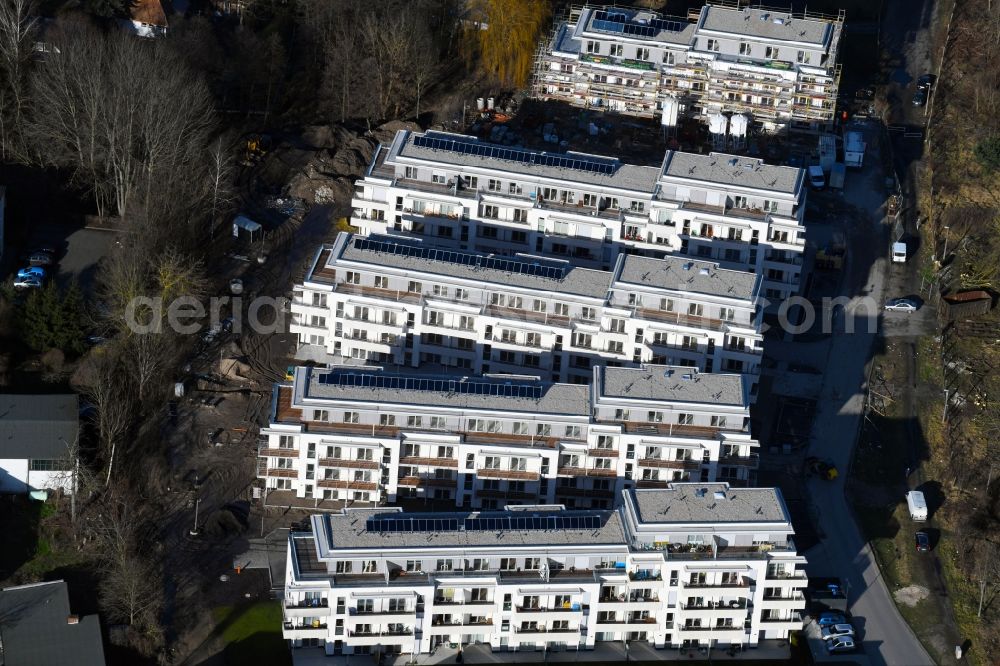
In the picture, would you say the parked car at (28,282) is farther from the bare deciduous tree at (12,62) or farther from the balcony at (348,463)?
the balcony at (348,463)

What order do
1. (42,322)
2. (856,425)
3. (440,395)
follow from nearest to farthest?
(440,395), (42,322), (856,425)

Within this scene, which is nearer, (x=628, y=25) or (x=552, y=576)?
(x=552, y=576)

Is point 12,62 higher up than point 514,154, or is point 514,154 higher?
point 12,62

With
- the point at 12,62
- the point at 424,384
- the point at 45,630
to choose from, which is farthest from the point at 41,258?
the point at 45,630

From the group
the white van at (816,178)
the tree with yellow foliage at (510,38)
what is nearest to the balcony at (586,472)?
the white van at (816,178)

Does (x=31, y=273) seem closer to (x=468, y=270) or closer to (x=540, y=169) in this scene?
(x=468, y=270)

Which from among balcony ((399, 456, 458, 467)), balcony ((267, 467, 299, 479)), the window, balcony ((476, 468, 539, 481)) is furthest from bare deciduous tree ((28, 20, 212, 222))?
balcony ((476, 468, 539, 481))

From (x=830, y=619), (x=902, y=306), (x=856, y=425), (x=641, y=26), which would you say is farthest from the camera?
(x=641, y=26)

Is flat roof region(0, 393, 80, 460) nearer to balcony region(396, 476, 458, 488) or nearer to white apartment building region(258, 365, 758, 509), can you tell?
white apartment building region(258, 365, 758, 509)
